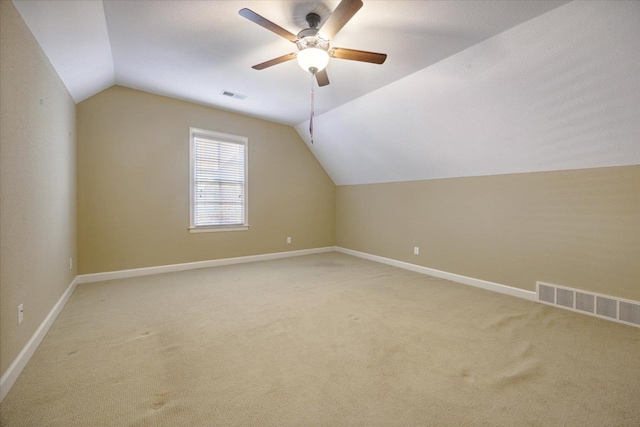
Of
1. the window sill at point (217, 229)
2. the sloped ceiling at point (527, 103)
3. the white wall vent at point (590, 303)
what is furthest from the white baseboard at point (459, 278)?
the window sill at point (217, 229)

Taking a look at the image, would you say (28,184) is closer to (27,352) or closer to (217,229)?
(27,352)

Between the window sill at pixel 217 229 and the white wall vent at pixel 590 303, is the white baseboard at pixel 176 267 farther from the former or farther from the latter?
the white wall vent at pixel 590 303

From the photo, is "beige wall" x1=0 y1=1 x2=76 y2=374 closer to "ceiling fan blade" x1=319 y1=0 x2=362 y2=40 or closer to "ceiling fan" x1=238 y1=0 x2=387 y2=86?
"ceiling fan" x1=238 y1=0 x2=387 y2=86

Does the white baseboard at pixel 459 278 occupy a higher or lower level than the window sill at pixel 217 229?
lower

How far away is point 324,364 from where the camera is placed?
75.5 inches

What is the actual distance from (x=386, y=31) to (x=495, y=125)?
1.67m

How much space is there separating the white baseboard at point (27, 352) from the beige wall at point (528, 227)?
4.46 metres

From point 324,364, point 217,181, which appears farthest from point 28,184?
point 217,181

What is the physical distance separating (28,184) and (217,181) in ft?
9.00

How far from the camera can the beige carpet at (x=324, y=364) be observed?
4.83 feet

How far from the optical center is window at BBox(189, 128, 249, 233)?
4492 millimetres

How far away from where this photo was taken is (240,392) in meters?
1.64

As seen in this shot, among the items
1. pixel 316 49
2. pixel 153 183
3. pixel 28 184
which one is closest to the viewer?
pixel 28 184

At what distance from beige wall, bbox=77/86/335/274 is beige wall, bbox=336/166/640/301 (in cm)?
231
